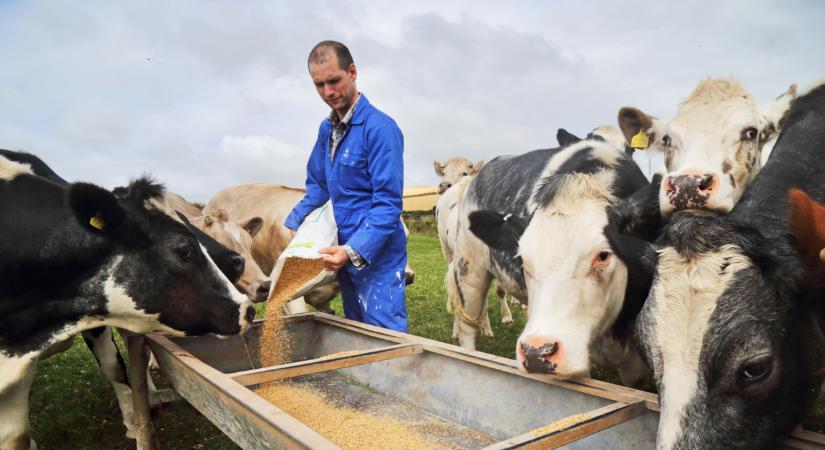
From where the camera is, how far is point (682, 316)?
6.53 feet

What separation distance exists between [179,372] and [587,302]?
2.11 metres

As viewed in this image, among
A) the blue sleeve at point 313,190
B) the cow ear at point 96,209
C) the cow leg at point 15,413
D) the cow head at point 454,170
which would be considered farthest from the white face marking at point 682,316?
the cow head at point 454,170

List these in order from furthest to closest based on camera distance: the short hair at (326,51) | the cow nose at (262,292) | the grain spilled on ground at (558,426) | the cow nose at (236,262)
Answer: the cow nose at (262,292) < the cow nose at (236,262) < the short hair at (326,51) < the grain spilled on ground at (558,426)

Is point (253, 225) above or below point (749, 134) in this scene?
below

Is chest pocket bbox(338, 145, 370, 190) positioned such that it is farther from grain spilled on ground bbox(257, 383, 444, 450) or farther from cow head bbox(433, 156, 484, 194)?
cow head bbox(433, 156, 484, 194)

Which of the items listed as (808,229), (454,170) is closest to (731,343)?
(808,229)

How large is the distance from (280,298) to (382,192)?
96 cm

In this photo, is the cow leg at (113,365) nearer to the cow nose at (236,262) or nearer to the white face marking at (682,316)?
the cow nose at (236,262)

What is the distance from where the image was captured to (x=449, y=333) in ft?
24.2

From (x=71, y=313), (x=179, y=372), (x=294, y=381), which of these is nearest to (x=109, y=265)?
(x=71, y=313)

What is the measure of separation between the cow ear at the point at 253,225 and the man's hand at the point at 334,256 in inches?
117

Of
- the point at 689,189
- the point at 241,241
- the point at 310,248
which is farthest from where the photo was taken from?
the point at 241,241

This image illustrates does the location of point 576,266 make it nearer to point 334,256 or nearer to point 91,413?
point 334,256

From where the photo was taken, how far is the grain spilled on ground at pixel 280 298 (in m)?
3.57
